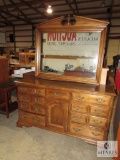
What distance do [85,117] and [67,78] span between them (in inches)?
25.9

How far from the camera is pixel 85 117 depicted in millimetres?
1670

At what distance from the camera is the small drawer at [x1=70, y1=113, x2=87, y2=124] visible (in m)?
1.68

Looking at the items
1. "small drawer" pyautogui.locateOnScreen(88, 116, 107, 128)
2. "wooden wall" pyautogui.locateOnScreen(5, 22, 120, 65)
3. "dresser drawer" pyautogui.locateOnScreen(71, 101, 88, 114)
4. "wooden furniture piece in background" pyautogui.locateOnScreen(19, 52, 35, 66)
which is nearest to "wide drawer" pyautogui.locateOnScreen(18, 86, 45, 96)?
"dresser drawer" pyautogui.locateOnScreen(71, 101, 88, 114)

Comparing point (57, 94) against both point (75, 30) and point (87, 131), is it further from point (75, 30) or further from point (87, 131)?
point (75, 30)

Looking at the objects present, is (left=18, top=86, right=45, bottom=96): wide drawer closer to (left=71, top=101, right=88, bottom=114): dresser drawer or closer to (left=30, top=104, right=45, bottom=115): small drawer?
(left=30, top=104, right=45, bottom=115): small drawer

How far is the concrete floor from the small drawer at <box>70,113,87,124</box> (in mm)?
381

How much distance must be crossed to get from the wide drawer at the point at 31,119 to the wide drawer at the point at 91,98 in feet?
2.24

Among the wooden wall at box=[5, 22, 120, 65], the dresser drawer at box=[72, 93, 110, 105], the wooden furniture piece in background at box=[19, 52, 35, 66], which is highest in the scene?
the wooden wall at box=[5, 22, 120, 65]

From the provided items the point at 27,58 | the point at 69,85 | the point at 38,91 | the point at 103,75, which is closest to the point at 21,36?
the point at 27,58

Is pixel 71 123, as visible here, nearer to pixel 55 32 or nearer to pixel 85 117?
pixel 85 117

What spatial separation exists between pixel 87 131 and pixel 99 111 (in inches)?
14.8

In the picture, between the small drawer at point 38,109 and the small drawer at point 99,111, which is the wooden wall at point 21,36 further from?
the small drawer at point 99,111

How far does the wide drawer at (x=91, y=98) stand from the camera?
1.51 m

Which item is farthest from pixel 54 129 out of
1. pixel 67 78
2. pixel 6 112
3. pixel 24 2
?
pixel 24 2
